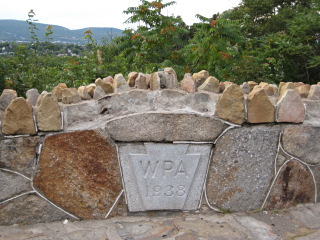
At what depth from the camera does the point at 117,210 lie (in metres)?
2.27

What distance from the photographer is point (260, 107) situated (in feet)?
7.28

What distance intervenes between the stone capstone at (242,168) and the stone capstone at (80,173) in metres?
0.66

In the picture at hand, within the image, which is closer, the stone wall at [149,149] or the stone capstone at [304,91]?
the stone wall at [149,149]

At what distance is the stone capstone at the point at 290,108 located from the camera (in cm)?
226

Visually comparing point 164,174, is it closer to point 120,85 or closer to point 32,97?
point 120,85

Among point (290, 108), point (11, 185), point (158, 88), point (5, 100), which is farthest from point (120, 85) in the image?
point (290, 108)

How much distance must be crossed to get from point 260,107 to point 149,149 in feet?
2.46

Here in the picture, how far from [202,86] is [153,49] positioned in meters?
2.68

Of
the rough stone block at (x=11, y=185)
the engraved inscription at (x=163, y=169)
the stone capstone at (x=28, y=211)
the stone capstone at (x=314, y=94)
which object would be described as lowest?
the stone capstone at (x=28, y=211)

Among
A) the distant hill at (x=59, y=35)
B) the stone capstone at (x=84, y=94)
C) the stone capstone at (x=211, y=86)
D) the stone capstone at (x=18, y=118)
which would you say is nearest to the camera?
the stone capstone at (x=18, y=118)

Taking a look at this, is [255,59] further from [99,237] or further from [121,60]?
[99,237]

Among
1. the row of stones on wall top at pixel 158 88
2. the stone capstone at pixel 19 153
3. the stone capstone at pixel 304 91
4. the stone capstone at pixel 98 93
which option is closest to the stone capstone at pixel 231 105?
the row of stones on wall top at pixel 158 88

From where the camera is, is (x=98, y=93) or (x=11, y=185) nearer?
(x=11, y=185)

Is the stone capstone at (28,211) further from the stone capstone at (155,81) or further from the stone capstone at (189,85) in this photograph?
the stone capstone at (189,85)
